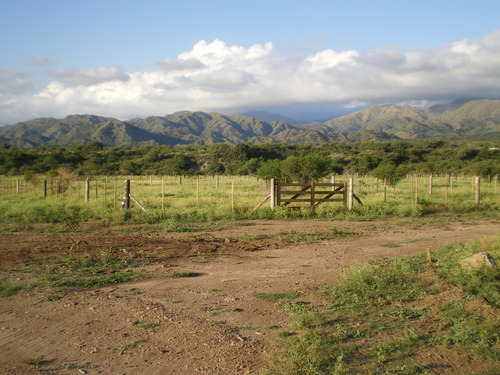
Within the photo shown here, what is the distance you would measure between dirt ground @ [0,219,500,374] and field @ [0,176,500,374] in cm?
3

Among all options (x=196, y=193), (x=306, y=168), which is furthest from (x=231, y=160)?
(x=196, y=193)

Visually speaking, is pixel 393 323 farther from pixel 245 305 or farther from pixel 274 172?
pixel 274 172

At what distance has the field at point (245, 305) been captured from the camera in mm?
4965

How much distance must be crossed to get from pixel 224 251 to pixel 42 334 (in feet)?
20.5

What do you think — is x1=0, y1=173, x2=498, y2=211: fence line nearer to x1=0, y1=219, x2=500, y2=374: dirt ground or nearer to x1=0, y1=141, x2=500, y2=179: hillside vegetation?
x1=0, y1=219, x2=500, y2=374: dirt ground

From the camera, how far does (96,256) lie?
1048 cm

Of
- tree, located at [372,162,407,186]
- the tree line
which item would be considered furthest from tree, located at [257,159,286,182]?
the tree line

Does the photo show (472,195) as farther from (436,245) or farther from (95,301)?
(95,301)

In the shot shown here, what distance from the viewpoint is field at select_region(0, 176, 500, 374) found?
195 inches

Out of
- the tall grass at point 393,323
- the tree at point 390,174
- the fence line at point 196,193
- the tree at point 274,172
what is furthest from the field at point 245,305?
the tree at point 390,174

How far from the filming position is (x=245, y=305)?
6895mm

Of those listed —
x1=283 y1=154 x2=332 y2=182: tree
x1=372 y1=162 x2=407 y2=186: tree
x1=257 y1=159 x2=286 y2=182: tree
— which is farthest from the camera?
x1=372 y1=162 x2=407 y2=186: tree

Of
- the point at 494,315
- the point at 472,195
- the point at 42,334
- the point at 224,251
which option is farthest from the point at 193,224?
the point at 472,195

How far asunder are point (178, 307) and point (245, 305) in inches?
42.8
